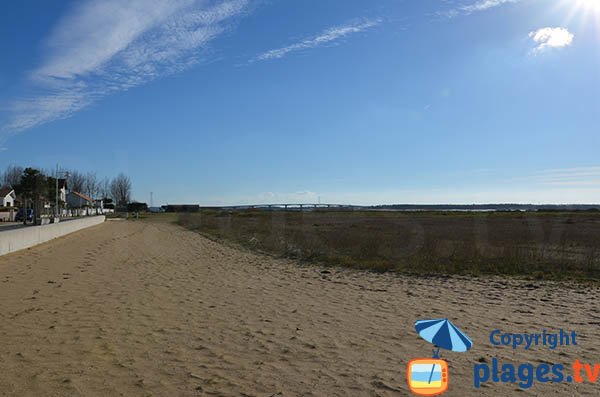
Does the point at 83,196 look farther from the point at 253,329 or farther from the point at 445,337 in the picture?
the point at 445,337

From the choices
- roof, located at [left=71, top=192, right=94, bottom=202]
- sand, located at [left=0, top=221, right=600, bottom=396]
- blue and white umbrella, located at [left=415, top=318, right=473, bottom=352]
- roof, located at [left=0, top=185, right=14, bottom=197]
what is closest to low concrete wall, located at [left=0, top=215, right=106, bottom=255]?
sand, located at [left=0, top=221, right=600, bottom=396]

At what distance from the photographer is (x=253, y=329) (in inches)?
278

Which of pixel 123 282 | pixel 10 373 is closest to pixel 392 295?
pixel 123 282

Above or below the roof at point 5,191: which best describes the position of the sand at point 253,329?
below

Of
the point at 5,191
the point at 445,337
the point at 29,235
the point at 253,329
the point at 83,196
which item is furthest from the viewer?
the point at 83,196

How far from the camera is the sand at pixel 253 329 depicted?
4.76m

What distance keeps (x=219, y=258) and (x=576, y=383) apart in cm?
1481

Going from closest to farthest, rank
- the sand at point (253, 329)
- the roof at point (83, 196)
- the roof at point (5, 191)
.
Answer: the sand at point (253, 329), the roof at point (5, 191), the roof at point (83, 196)

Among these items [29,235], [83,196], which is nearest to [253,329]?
[29,235]

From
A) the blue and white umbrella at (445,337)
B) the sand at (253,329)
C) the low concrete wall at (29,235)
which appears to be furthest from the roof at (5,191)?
the blue and white umbrella at (445,337)

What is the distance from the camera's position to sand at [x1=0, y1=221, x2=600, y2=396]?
15.6 feet

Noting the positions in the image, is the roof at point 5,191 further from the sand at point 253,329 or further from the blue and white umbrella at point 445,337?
the blue and white umbrella at point 445,337

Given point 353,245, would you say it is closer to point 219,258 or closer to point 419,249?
point 419,249

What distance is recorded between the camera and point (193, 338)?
6.47 m
